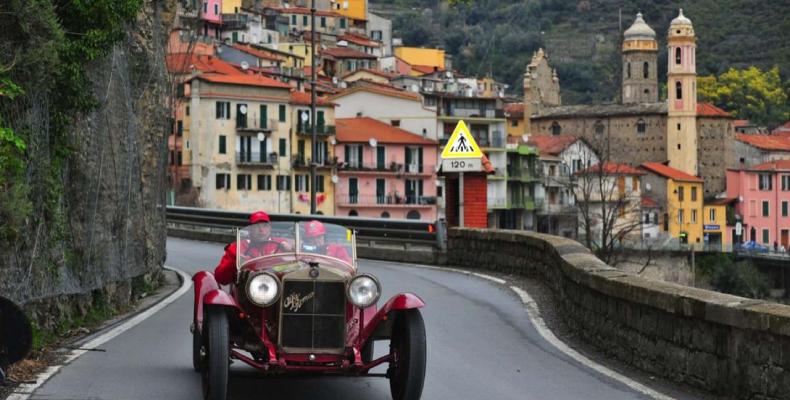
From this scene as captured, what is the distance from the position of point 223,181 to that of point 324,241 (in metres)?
86.6

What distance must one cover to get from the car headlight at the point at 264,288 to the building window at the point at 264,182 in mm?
89914

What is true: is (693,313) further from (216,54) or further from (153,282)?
(216,54)

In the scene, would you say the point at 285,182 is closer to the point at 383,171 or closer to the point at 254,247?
the point at 383,171

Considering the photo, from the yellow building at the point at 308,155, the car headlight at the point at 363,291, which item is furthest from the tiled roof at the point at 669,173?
the car headlight at the point at 363,291

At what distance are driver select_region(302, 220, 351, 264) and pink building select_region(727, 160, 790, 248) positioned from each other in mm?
138228

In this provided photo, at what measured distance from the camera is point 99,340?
1589cm

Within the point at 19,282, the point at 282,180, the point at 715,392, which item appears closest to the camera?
the point at 715,392

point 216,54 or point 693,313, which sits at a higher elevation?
point 216,54

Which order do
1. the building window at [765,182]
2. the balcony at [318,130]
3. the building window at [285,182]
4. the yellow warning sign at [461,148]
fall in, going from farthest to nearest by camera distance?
the building window at [765,182]
the balcony at [318,130]
the building window at [285,182]
the yellow warning sign at [461,148]

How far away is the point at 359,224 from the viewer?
1471 inches

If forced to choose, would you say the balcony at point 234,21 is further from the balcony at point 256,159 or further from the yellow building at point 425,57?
the balcony at point 256,159

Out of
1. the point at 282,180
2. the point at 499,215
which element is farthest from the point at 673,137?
the point at 282,180

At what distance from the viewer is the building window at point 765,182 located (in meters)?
150

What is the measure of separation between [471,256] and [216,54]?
312 ft
